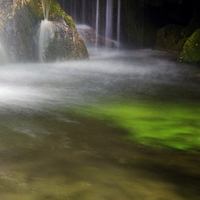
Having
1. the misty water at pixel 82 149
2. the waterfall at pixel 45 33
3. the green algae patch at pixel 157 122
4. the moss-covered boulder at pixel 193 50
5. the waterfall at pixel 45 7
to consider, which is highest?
the waterfall at pixel 45 7

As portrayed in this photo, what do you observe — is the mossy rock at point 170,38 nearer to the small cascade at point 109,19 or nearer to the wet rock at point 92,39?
the wet rock at point 92,39

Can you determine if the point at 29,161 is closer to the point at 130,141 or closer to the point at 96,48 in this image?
the point at 130,141

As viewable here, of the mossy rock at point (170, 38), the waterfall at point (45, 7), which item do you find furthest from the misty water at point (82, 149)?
the mossy rock at point (170, 38)

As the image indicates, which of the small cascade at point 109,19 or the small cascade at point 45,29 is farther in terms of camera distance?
the small cascade at point 109,19

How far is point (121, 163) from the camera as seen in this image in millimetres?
3658

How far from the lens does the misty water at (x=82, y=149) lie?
3057 mm

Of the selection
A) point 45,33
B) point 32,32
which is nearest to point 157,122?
point 45,33

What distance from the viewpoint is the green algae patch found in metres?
4.47

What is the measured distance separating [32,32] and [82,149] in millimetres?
8069

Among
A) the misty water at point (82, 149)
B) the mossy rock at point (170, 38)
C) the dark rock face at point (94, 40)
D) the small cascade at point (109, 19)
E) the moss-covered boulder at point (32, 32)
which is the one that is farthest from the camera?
the small cascade at point (109, 19)

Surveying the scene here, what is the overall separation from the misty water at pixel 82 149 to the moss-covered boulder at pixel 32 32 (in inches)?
119

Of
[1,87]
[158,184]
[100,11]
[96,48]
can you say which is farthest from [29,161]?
[100,11]

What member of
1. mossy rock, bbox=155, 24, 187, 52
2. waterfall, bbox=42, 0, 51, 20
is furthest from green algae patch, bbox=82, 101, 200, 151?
mossy rock, bbox=155, 24, 187, 52

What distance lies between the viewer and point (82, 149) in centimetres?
403
